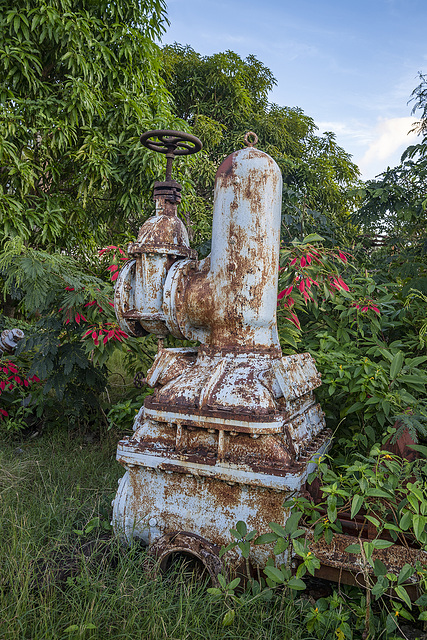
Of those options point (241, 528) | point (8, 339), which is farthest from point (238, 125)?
point (241, 528)

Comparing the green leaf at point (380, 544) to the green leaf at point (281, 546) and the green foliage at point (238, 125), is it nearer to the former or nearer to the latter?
the green leaf at point (281, 546)

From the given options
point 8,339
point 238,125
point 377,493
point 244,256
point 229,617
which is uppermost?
point 238,125

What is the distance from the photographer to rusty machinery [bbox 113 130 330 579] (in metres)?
1.67

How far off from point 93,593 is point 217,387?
81 centimetres

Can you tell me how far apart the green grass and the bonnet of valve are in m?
0.94

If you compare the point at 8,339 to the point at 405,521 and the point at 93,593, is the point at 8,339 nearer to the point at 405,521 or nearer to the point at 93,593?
the point at 93,593

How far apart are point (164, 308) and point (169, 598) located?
1070 mm

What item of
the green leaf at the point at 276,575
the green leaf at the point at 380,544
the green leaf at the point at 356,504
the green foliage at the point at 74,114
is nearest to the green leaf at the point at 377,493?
the green leaf at the point at 356,504

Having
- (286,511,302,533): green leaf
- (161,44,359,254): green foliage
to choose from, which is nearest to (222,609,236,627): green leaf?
(286,511,302,533): green leaf

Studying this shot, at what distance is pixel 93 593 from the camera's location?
5.06ft

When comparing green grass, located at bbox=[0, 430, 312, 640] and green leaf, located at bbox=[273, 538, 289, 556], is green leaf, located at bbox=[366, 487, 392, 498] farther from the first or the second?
green grass, located at bbox=[0, 430, 312, 640]

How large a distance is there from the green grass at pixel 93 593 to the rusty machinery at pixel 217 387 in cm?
12

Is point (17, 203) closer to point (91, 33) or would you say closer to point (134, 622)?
point (91, 33)

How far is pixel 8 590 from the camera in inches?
65.0
